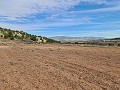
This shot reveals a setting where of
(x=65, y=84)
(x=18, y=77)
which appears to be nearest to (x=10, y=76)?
(x=18, y=77)

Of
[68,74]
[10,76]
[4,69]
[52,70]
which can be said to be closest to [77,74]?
[68,74]

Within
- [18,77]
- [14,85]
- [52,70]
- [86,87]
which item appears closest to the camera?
[86,87]

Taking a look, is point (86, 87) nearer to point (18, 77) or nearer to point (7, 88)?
point (7, 88)

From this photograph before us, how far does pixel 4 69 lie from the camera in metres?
16.8

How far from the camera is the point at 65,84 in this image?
1222cm

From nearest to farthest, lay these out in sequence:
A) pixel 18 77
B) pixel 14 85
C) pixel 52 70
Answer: pixel 14 85
pixel 18 77
pixel 52 70

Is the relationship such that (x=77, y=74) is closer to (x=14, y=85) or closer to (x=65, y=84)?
(x=65, y=84)

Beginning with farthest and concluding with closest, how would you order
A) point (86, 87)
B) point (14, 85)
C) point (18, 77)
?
point (18, 77), point (14, 85), point (86, 87)

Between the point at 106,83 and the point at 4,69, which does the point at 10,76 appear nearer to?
the point at 4,69

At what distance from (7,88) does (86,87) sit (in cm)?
285

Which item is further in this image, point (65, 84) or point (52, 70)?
point (52, 70)

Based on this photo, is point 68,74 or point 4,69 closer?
point 68,74

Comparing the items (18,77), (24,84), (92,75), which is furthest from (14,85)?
(92,75)

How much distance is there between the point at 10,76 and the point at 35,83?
219 centimetres
